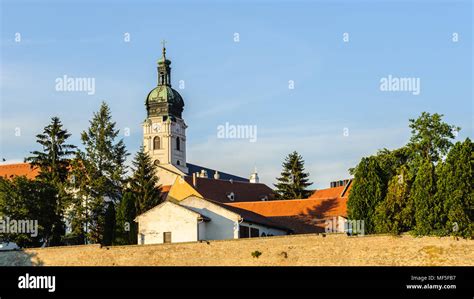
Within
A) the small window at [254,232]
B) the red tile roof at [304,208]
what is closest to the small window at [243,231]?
the small window at [254,232]

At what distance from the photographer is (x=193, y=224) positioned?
60.4 meters

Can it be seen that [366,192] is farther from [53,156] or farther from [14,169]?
[14,169]

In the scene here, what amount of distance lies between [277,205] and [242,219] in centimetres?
1250

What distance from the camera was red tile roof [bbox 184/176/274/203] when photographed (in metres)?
82.9

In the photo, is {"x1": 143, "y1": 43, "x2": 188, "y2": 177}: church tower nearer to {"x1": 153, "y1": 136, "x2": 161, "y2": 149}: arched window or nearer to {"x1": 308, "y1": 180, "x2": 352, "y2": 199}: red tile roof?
{"x1": 153, "y1": 136, "x2": 161, "y2": 149}: arched window

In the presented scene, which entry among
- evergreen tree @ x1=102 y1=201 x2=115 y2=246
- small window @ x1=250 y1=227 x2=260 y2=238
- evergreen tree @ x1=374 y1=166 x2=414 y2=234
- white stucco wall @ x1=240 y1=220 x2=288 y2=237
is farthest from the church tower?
evergreen tree @ x1=374 y1=166 x2=414 y2=234

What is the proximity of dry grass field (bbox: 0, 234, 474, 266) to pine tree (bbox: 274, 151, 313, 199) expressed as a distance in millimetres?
32282

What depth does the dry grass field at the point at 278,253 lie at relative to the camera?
4884cm

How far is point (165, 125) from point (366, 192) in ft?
254
